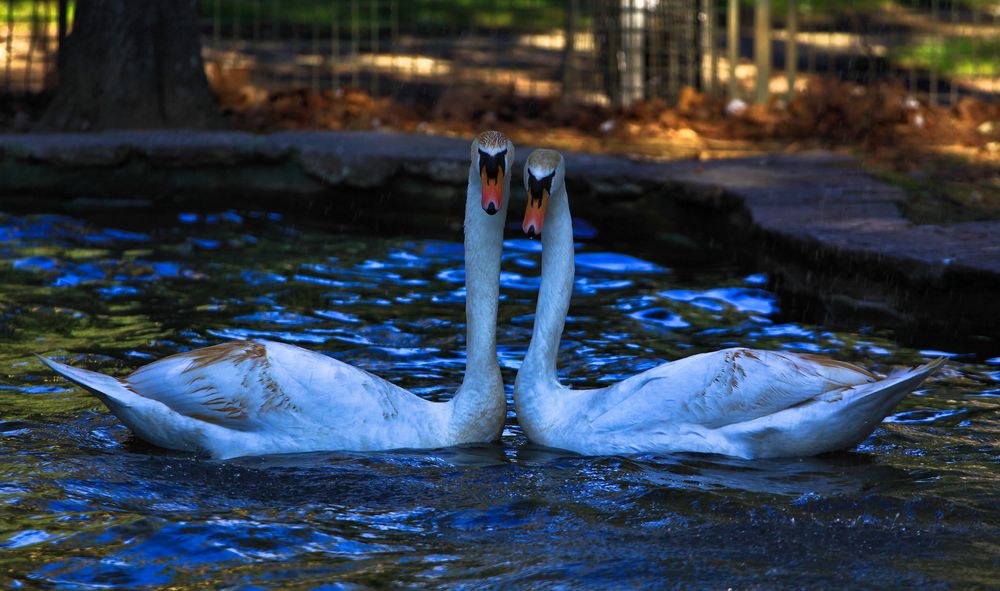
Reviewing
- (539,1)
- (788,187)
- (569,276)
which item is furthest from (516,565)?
(539,1)

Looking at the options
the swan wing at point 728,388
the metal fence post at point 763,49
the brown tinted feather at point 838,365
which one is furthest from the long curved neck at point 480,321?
the metal fence post at point 763,49

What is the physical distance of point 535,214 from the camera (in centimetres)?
457

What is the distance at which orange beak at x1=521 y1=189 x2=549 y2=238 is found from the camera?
4500 millimetres

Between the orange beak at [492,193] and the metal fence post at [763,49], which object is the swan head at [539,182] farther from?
the metal fence post at [763,49]

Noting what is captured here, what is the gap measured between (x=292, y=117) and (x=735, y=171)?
429 cm

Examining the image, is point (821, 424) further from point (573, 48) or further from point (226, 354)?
point (573, 48)

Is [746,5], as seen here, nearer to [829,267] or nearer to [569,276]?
[829,267]

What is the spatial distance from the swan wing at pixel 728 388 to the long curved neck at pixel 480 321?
400 mm

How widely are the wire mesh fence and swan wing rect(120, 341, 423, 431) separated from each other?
7.17 m

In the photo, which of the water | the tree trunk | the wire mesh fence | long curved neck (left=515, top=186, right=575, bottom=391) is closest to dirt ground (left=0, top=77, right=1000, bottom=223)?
the wire mesh fence

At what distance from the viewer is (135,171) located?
9664 millimetres

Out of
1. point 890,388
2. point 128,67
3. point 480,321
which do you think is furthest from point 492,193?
point 128,67

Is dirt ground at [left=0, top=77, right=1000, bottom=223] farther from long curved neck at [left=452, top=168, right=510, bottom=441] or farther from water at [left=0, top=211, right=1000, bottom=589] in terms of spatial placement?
long curved neck at [left=452, top=168, right=510, bottom=441]

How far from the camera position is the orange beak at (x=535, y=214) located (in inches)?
177
